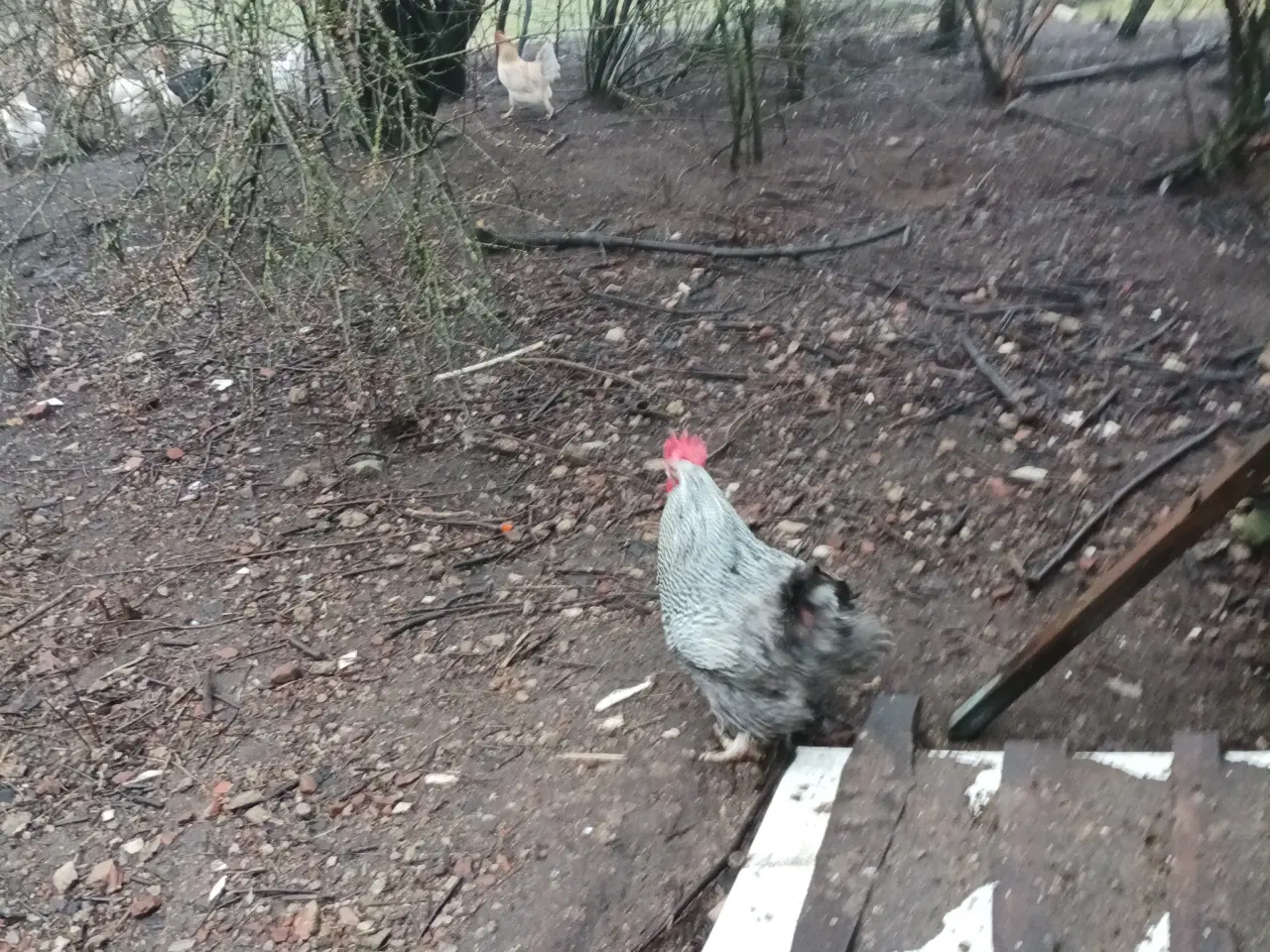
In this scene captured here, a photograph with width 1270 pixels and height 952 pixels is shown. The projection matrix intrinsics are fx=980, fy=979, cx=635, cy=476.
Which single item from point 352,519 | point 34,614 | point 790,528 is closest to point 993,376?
point 790,528

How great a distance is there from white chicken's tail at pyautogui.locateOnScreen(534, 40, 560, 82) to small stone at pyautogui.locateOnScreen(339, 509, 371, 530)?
481 centimetres

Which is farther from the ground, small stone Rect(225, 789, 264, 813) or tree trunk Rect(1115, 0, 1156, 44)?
tree trunk Rect(1115, 0, 1156, 44)

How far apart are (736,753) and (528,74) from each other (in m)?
6.35

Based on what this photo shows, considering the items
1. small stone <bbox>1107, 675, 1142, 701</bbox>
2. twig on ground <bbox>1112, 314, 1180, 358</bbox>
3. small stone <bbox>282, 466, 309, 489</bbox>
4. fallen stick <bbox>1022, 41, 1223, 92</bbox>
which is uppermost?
fallen stick <bbox>1022, 41, 1223, 92</bbox>

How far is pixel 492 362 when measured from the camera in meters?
4.75

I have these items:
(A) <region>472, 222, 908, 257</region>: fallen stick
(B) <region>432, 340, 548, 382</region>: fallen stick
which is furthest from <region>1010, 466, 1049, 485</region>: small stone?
(B) <region>432, 340, 548, 382</region>: fallen stick

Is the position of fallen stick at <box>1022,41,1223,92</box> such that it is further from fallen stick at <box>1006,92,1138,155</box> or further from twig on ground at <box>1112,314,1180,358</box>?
twig on ground at <box>1112,314,1180,358</box>

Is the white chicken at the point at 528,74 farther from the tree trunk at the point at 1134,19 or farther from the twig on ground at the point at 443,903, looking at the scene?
the twig on ground at the point at 443,903

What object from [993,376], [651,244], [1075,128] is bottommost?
[993,376]

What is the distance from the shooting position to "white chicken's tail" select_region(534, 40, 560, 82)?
7715 mm

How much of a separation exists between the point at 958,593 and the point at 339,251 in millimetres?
2690

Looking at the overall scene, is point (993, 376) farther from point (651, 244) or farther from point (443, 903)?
point (443, 903)

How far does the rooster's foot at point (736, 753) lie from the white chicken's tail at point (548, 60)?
20.8 ft

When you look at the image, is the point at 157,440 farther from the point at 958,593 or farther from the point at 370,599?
the point at 958,593
